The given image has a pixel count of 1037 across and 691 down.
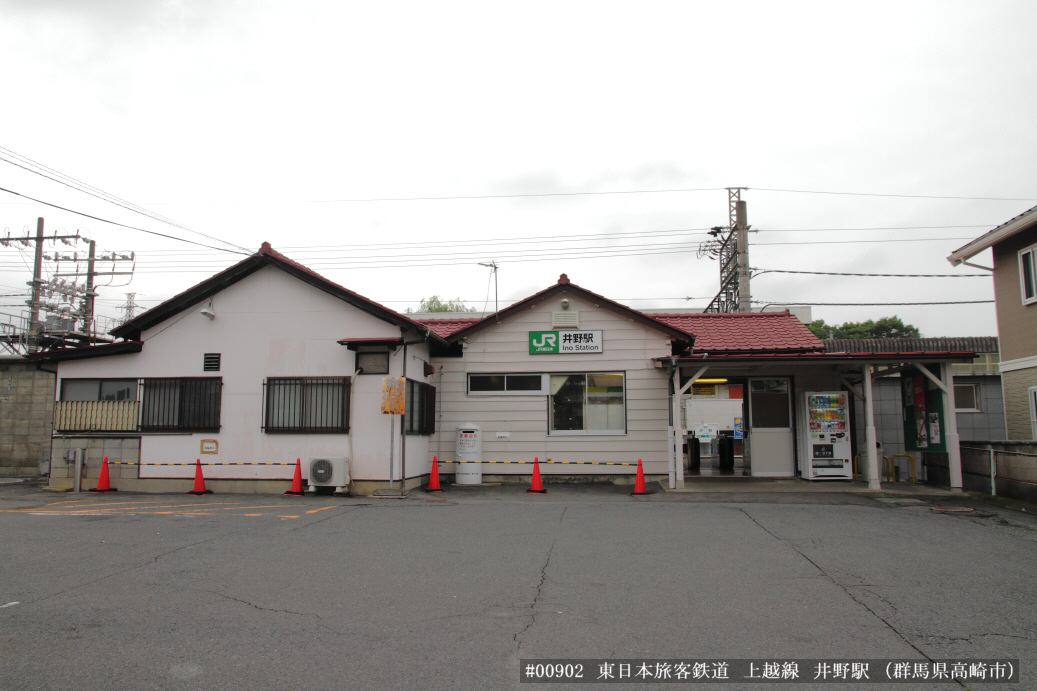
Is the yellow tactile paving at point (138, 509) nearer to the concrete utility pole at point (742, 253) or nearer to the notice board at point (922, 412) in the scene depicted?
the notice board at point (922, 412)

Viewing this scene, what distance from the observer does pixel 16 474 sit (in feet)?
70.3

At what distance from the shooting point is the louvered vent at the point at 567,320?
665 inches

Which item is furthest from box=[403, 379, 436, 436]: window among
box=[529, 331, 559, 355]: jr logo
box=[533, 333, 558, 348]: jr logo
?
box=[533, 333, 558, 348]: jr logo

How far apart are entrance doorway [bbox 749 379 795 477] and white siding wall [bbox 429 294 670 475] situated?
7.00 feet

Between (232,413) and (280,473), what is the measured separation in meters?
1.68

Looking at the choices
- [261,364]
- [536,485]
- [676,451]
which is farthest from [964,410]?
[261,364]

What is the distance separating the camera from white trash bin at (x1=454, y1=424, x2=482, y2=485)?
53.0 feet

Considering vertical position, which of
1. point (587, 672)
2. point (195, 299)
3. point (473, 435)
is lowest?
point (587, 672)

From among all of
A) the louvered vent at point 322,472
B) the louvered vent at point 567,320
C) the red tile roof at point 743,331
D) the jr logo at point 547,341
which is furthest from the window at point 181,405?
the louvered vent at point 567,320

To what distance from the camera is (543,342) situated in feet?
55.6

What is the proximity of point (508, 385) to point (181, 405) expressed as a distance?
7.18 m

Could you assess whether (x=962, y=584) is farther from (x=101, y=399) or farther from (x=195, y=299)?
(x=101, y=399)

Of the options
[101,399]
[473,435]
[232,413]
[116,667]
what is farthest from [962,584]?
[101,399]

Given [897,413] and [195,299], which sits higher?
[195,299]
